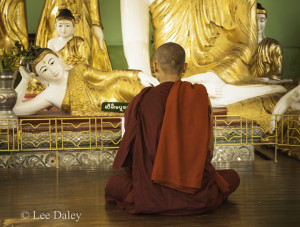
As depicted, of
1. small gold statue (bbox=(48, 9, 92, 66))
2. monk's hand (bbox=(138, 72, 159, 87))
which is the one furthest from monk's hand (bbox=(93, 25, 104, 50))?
monk's hand (bbox=(138, 72, 159, 87))

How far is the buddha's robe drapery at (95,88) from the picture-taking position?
4465mm

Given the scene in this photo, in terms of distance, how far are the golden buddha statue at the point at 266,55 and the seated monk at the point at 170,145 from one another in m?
3.85

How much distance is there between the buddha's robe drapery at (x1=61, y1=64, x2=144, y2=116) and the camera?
176 inches

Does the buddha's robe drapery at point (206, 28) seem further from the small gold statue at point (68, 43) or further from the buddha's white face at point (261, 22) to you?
the small gold statue at point (68, 43)

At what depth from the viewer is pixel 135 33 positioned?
532cm

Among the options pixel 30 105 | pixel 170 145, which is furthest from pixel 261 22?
pixel 170 145

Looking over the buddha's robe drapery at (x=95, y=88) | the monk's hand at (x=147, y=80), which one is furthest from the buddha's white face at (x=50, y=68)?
the monk's hand at (x=147, y=80)

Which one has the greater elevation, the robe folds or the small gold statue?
the small gold statue

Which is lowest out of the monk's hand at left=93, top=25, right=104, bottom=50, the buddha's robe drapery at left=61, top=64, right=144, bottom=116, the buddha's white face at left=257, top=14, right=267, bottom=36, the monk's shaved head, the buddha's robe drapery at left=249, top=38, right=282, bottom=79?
the buddha's robe drapery at left=61, top=64, right=144, bottom=116

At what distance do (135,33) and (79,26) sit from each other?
77 centimetres

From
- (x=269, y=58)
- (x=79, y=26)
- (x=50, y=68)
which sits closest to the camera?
(x=50, y=68)

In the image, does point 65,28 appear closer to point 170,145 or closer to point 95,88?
point 95,88

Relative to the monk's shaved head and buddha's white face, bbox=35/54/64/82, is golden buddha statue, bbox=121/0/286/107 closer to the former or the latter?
buddha's white face, bbox=35/54/64/82

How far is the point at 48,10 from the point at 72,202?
11.5 feet
